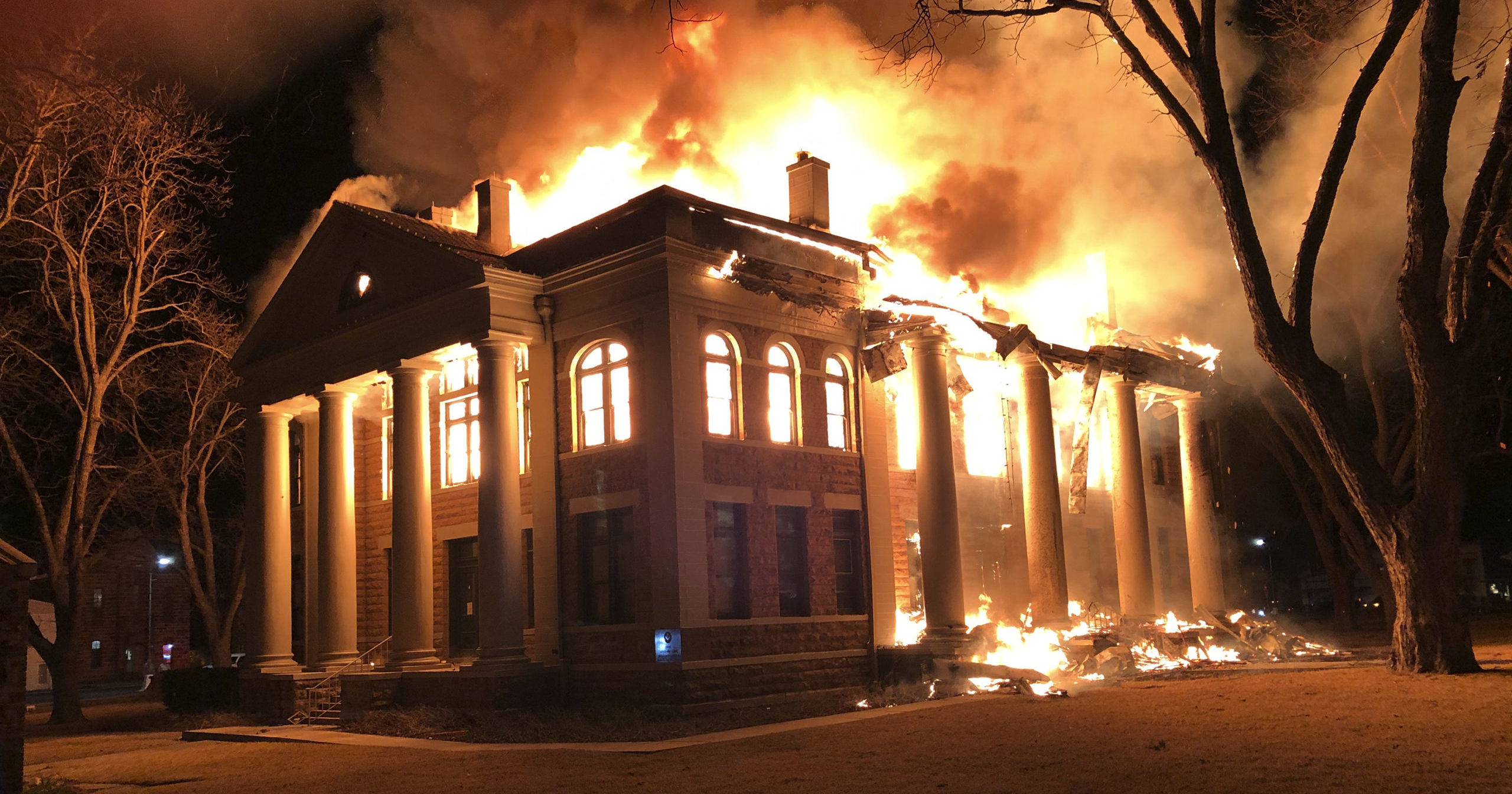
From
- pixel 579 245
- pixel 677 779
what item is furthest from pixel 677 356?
pixel 677 779

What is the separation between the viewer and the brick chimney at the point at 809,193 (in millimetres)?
22453

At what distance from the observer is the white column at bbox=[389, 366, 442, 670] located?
66.2 ft

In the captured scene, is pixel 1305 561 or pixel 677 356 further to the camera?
pixel 1305 561

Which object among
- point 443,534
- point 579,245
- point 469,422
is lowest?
point 443,534

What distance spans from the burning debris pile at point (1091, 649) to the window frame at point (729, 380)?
16.6 feet

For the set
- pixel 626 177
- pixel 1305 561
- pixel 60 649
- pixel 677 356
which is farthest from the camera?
pixel 1305 561

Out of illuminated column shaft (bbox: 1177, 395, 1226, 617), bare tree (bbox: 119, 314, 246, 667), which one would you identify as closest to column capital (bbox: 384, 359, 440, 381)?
bare tree (bbox: 119, 314, 246, 667)

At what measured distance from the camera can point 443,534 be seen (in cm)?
2323

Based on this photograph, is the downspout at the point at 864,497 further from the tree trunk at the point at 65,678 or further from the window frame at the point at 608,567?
the tree trunk at the point at 65,678

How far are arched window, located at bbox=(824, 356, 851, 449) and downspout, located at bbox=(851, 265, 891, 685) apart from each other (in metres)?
0.16

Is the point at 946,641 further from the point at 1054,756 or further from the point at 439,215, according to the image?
the point at 439,215

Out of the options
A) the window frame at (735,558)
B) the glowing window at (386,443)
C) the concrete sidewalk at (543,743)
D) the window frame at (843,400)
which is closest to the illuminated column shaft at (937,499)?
the window frame at (843,400)

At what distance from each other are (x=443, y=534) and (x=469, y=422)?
7.41ft

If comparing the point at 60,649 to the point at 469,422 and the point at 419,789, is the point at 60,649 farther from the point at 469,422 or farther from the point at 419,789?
the point at 419,789
